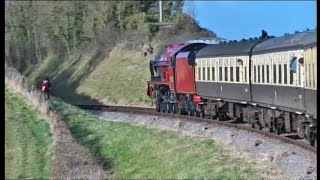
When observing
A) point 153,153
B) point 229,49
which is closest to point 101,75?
point 229,49

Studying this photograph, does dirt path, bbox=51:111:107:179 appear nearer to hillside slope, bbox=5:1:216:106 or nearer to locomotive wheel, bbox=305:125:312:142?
locomotive wheel, bbox=305:125:312:142

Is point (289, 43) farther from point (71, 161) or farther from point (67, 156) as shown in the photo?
point (67, 156)

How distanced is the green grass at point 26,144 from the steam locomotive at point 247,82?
5.71 m

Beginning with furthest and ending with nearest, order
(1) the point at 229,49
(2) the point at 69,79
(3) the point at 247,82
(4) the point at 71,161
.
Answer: (2) the point at 69,79
(1) the point at 229,49
(3) the point at 247,82
(4) the point at 71,161

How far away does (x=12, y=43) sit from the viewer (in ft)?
135

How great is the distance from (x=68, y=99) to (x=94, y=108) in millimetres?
10701

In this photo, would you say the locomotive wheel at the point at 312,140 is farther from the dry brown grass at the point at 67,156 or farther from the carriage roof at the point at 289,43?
the dry brown grass at the point at 67,156

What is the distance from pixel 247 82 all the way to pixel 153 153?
378cm

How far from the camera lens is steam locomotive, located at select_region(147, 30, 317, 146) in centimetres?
1677

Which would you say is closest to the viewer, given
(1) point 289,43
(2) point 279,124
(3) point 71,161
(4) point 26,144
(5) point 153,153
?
(1) point 289,43

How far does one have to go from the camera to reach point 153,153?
21516 mm

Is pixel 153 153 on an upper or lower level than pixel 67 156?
lower

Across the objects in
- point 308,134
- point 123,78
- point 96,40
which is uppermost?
point 96,40

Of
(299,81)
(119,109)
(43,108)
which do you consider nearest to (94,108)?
(119,109)
